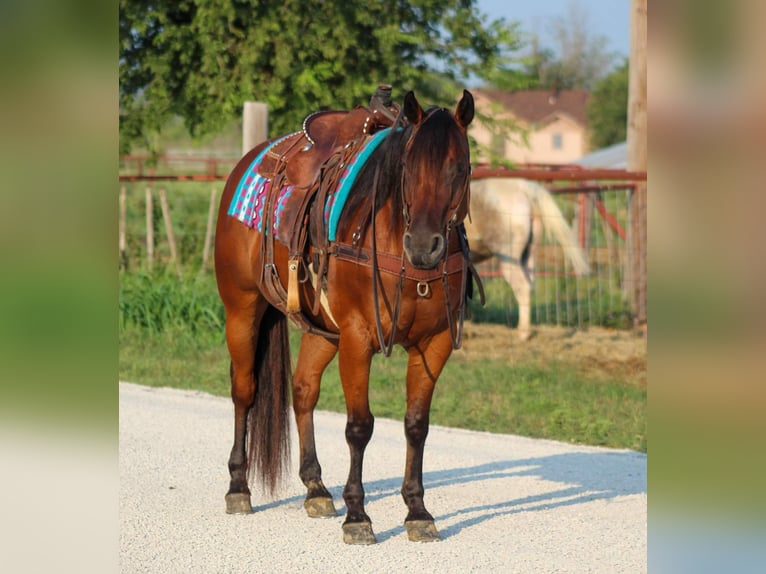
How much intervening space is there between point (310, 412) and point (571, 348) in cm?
671

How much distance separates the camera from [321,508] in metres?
5.71

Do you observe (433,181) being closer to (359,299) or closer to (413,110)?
(413,110)

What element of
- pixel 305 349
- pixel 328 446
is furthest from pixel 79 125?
pixel 328 446

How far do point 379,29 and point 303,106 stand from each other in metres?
1.62

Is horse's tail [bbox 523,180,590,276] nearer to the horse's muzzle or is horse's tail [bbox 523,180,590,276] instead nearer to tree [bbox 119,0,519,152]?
tree [bbox 119,0,519,152]

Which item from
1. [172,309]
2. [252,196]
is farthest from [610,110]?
[252,196]

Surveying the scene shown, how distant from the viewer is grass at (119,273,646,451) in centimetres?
869

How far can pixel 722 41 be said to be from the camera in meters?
1.43

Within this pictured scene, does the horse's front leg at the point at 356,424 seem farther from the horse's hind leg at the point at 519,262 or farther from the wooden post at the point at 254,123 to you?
the horse's hind leg at the point at 519,262

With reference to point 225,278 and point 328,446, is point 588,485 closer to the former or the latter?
point 328,446

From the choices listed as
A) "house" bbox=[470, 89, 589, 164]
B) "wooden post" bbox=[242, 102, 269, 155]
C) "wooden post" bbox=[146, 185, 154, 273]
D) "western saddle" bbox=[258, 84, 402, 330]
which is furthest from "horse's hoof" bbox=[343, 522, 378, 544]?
"house" bbox=[470, 89, 589, 164]

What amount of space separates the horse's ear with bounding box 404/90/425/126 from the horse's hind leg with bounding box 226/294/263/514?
1.79 m

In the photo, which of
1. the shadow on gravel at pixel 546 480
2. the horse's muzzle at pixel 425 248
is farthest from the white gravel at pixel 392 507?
the horse's muzzle at pixel 425 248

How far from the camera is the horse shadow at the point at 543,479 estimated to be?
5875 mm
